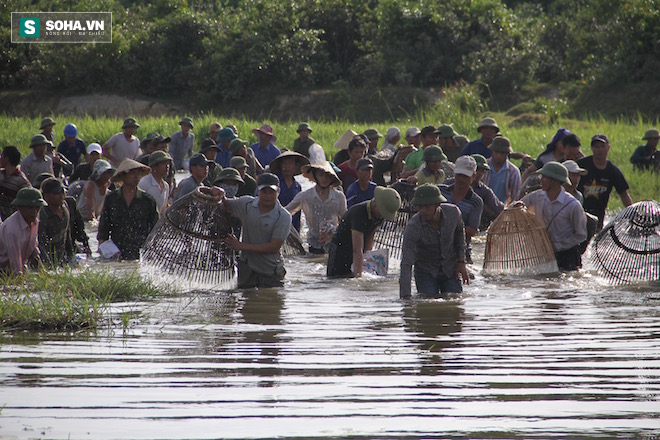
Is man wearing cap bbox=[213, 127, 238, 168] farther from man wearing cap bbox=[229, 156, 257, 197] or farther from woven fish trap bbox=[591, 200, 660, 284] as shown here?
woven fish trap bbox=[591, 200, 660, 284]

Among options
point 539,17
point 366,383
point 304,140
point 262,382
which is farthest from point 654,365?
point 539,17

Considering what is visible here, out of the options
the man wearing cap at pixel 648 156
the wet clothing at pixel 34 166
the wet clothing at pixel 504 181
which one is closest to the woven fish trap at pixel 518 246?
the wet clothing at pixel 504 181

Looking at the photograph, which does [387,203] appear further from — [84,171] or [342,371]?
[84,171]

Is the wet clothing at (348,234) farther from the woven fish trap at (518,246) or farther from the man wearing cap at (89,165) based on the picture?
the man wearing cap at (89,165)

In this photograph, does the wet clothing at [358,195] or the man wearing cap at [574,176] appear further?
the wet clothing at [358,195]

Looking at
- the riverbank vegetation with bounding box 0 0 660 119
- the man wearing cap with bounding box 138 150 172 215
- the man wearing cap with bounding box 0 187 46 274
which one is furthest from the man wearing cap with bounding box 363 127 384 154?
the riverbank vegetation with bounding box 0 0 660 119

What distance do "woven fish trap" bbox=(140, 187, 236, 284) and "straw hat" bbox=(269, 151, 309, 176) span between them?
8.31 feet

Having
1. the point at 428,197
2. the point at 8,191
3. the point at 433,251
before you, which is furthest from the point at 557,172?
the point at 8,191

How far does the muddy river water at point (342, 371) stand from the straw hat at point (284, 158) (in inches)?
129

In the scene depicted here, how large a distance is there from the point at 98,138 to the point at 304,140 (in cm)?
1083

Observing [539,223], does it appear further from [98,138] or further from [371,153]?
[98,138]

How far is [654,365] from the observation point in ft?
21.7

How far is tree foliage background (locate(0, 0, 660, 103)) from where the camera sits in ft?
103

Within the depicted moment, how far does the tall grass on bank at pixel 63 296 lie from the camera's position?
7.70m
